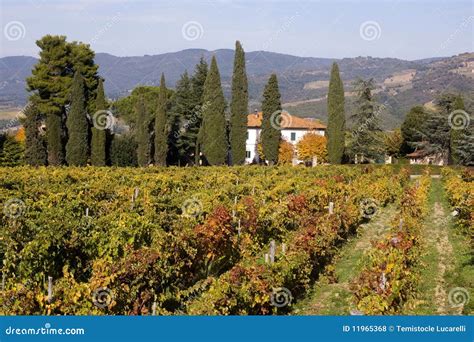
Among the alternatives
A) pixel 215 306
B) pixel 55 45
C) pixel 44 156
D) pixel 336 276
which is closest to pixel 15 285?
pixel 215 306

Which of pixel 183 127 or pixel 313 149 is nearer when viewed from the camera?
pixel 183 127

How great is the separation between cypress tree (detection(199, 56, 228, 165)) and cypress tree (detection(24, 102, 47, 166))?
41.2 ft

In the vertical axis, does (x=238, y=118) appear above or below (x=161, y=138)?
above

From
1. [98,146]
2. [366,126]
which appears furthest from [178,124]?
[366,126]

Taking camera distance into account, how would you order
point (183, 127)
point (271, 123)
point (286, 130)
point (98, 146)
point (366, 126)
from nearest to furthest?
point (98, 146) → point (271, 123) → point (183, 127) → point (366, 126) → point (286, 130)

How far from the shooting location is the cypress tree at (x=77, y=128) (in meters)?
43.5

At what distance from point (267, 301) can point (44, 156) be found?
37.0 m

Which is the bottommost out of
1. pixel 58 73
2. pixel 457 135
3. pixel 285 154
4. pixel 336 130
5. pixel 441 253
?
pixel 441 253

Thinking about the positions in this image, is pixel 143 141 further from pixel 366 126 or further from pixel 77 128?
pixel 366 126

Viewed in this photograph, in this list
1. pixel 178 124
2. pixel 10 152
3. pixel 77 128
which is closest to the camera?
pixel 77 128

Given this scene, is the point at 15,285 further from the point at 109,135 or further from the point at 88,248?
the point at 109,135

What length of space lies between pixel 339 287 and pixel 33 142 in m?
35.6

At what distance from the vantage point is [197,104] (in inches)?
2156

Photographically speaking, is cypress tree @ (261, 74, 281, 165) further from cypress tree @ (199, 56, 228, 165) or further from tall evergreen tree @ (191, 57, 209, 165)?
tall evergreen tree @ (191, 57, 209, 165)
